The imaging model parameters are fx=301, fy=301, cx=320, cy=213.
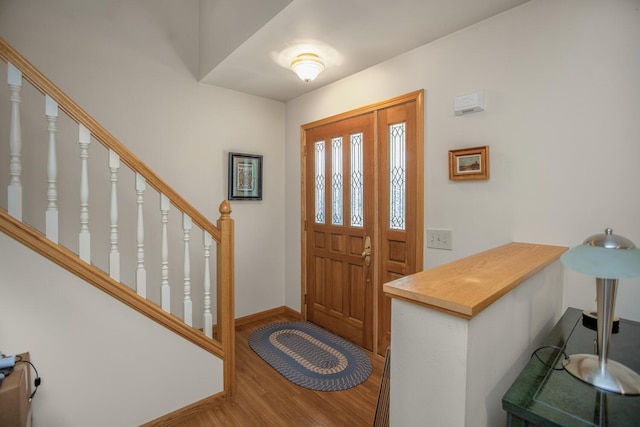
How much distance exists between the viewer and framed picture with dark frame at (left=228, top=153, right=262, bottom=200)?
321 centimetres

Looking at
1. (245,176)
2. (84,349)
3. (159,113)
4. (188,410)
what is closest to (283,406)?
(188,410)

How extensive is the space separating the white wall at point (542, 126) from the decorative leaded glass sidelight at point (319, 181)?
44.1 inches

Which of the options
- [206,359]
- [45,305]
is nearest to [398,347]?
[206,359]

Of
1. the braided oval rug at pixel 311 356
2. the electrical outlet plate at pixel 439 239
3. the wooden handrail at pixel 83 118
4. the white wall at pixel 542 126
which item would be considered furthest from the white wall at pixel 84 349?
the white wall at pixel 542 126

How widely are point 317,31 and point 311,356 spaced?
2.58 metres

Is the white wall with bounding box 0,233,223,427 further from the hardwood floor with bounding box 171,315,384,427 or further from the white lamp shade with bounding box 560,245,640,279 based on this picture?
the white lamp shade with bounding box 560,245,640,279

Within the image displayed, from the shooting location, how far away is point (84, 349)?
1.59 meters

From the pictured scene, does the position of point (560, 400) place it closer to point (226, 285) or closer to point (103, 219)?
point (226, 285)

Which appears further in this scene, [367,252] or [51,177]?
[367,252]

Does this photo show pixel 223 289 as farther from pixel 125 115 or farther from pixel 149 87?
pixel 149 87

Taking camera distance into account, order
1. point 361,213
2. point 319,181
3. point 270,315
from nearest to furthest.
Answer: point 361,213
point 319,181
point 270,315

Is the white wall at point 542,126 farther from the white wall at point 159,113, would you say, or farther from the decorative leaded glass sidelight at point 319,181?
the white wall at point 159,113

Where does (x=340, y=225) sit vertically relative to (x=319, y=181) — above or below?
below

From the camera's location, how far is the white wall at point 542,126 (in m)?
1.54
